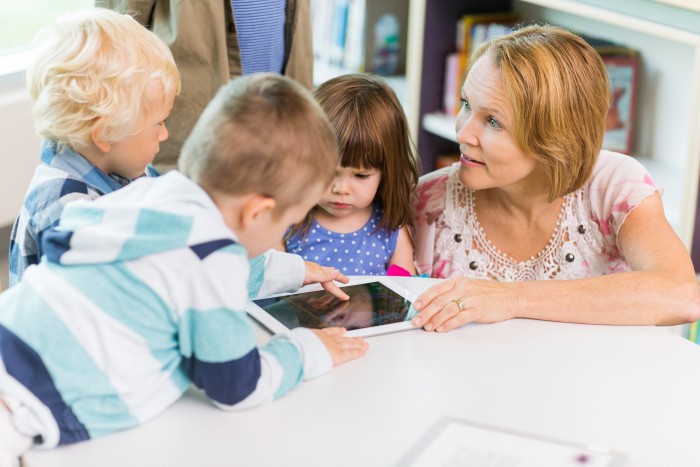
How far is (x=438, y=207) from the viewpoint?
2.00m

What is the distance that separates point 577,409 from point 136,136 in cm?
80

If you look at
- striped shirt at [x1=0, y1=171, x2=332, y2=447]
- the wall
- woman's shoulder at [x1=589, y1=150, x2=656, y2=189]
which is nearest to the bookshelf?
woman's shoulder at [x1=589, y1=150, x2=656, y2=189]

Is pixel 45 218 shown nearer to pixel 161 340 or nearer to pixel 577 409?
pixel 161 340

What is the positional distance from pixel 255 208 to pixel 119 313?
207 mm

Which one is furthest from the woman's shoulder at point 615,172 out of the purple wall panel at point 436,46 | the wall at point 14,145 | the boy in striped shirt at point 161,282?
the wall at point 14,145

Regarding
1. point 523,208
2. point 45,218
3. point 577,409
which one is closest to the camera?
point 577,409

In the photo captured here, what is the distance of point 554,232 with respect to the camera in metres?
1.86

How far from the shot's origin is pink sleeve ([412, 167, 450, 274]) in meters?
2.00

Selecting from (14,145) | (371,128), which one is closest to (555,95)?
(371,128)

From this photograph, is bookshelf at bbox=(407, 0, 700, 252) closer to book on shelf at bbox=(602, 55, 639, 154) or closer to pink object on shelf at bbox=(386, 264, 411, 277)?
book on shelf at bbox=(602, 55, 639, 154)

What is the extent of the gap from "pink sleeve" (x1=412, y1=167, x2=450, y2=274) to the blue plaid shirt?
74 cm

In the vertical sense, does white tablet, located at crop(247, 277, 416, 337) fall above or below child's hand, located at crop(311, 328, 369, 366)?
below

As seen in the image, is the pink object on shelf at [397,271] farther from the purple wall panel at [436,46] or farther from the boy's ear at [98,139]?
the purple wall panel at [436,46]

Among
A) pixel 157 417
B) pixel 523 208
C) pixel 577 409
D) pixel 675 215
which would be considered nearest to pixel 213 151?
pixel 157 417
